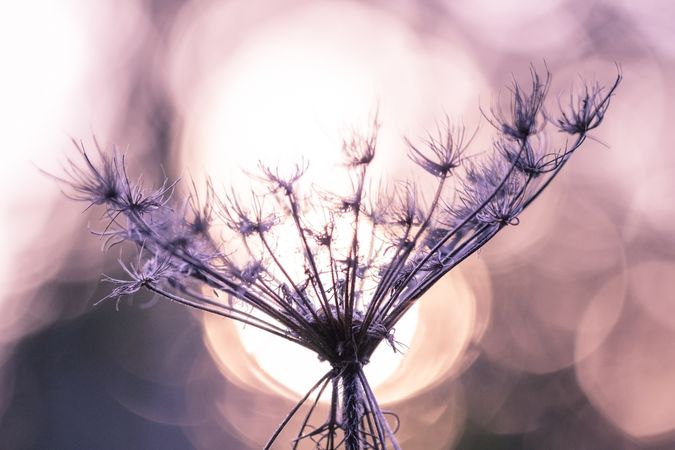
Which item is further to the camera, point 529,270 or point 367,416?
point 529,270

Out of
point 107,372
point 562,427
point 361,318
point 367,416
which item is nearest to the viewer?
point 367,416

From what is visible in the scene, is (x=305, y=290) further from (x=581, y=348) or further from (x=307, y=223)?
(x=581, y=348)

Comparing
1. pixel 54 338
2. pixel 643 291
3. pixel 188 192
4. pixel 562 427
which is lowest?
pixel 188 192

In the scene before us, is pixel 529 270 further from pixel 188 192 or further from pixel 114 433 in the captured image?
pixel 188 192

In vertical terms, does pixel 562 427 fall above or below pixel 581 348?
below

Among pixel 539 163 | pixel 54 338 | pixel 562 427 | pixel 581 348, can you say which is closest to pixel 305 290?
pixel 539 163

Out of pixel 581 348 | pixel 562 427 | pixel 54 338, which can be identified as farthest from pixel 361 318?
pixel 54 338

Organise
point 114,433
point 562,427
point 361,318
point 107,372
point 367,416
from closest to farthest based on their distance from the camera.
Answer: point 367,416
point 361,318
point 562,427
point 114,433
point 107,372
